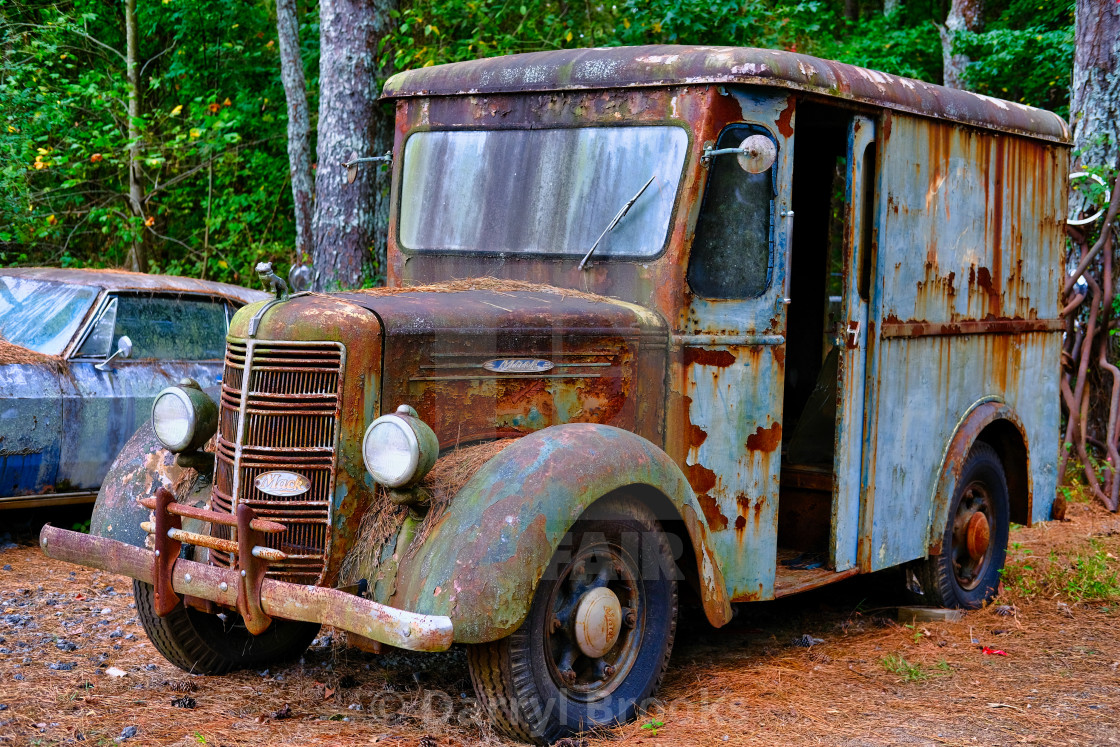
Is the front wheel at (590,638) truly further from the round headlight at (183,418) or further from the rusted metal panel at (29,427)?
the rusted metal panel at (29,427)

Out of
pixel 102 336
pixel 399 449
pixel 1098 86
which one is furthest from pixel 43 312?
pixel 1098 86

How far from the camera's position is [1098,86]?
Result: 9523 mm

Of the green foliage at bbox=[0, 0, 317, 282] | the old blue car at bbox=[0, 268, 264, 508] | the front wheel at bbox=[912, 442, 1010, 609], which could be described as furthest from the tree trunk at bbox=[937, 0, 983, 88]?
the old blue car at bbox=[0, 268, 264, 508]

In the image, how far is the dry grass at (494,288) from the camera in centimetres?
466

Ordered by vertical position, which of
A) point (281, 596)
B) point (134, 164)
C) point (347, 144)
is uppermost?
point (134, 164)

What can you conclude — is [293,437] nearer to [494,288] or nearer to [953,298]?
[494,288]

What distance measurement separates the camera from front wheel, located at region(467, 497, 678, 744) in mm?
3857

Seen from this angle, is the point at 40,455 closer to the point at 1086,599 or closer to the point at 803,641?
the point at 803,641

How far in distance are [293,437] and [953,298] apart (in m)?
3.45

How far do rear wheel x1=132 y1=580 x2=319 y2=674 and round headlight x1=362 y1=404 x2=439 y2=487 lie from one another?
1.21 m

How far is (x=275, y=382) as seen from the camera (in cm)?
399

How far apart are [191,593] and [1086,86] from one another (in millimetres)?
8522

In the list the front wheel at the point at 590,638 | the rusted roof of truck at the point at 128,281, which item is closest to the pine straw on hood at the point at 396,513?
the front wheel at the point at 590,638

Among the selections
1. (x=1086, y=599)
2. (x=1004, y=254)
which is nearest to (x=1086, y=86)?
(x=1004, y=254)
